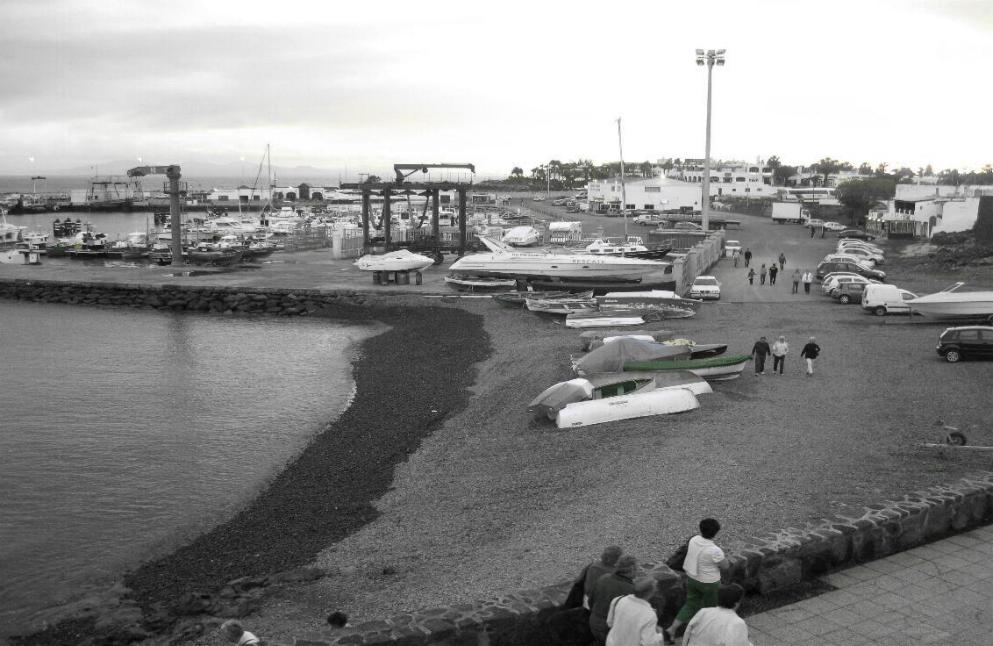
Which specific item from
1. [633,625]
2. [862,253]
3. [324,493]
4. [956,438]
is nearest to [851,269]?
[862,253]

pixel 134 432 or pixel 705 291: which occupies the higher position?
pixel 705 291

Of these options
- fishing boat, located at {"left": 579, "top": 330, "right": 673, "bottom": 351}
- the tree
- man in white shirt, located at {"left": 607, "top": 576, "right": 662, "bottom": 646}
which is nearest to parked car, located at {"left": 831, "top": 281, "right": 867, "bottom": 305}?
fishing boat, located at {"left": 579, "top": 330, "right": 673, "bottom": 351}

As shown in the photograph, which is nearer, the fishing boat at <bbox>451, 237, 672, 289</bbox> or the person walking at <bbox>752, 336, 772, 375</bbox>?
the person walking at <bbox>752, 336, 772, 375</bbox>

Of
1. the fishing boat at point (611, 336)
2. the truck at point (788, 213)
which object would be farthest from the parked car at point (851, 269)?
the truck at point (788, 213)

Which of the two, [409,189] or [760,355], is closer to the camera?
[760,355]

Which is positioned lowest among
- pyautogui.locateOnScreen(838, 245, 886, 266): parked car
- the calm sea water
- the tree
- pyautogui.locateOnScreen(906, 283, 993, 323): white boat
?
the calm sea water

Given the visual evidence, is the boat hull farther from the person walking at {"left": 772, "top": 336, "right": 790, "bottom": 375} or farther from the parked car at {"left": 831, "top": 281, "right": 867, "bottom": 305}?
the parked car at {"left": 831, "top": 281, "right": 867, "bottom": 305}

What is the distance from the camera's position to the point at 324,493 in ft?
59.3

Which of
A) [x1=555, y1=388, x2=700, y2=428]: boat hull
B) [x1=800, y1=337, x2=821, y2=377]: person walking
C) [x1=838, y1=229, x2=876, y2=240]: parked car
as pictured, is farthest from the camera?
[x1=838, y1=229, x2=876, y2=240]: parked car

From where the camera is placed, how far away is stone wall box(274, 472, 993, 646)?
8609 millimetres

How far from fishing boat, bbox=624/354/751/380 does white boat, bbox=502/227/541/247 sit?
1701 inches

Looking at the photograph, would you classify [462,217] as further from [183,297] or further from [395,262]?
[183,297]

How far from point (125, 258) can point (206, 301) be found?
27316mm

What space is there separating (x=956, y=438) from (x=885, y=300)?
1912cm
